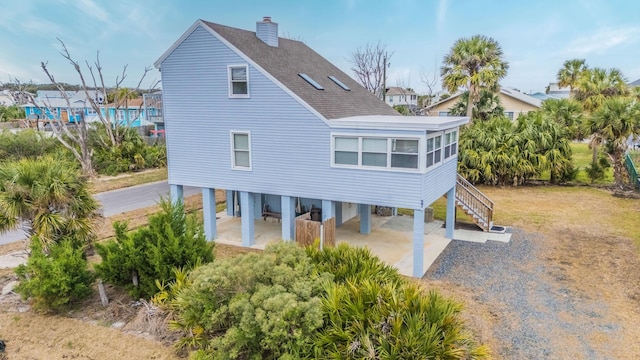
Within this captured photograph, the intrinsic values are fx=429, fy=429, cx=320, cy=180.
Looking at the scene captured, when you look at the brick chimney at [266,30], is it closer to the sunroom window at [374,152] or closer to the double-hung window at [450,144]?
the sunroom window at [374,152]

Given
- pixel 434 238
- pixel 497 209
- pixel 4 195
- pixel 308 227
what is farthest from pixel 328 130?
pixel 497 209

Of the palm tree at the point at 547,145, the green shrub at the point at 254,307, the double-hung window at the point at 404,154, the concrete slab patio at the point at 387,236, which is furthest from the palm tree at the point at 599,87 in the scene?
the green shrub at the point at 254,307

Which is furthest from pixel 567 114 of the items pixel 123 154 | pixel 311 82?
→ pixel 123 154

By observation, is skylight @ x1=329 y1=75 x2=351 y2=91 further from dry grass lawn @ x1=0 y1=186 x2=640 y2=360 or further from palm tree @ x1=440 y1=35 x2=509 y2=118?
palm tree @ x1=440 y1=35 x2=509 y2=118

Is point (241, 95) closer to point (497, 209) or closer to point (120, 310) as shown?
point (120, 310)

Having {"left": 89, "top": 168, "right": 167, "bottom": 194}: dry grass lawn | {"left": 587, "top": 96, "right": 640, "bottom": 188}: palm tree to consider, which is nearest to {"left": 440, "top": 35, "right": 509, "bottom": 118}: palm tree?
{"left": 587, "top": 96, "right": 640, "bottom": 188}: palm tree

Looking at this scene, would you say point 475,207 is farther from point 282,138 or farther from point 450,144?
point 282,138
